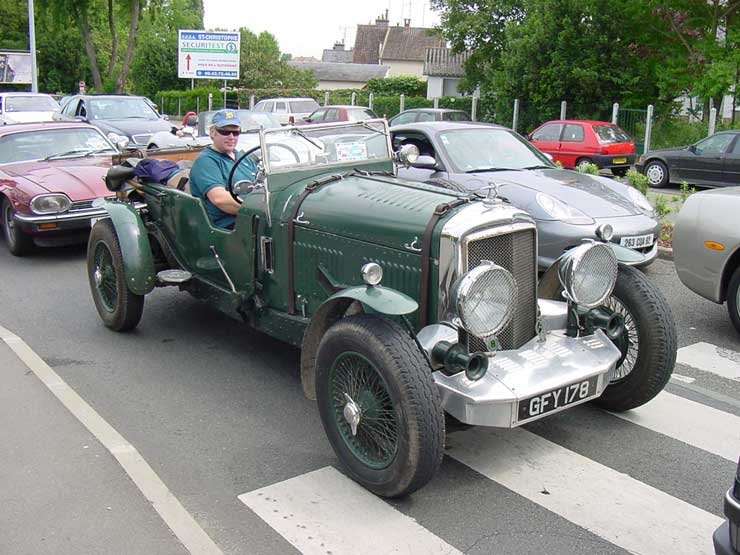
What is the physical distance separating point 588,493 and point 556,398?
1.71ft

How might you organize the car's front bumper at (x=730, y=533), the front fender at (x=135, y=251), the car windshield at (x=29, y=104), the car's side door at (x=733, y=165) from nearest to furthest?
the car's front bumper at (x=730, y=533) → the front fender at (x=135, y=251) → the car's side door at (x=733, y=165) → the car windshield at (x=29, y=104)

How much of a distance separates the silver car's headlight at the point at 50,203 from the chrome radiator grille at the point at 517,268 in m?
6.33

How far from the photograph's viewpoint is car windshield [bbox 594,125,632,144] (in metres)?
19.1

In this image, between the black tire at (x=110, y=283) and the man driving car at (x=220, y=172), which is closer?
the man driving car at (x=220, y=172)

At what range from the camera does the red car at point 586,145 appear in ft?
61.8

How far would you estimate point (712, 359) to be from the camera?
5945 millimetres

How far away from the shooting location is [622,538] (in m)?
3.50

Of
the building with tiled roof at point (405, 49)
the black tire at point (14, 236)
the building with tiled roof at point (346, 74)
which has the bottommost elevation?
the black tire at point (14, 236)

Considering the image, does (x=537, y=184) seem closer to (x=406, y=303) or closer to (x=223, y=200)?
(x=223, y=200)

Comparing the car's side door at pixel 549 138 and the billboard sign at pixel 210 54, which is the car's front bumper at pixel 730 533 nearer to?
the car's side door at pixel 549 138

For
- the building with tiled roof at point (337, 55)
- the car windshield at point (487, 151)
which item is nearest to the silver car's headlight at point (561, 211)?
the car windshield at point (487, 151)

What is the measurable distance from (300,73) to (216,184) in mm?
50473

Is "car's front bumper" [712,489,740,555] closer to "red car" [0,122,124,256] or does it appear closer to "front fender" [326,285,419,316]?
"front fender" [326,285,419,316]

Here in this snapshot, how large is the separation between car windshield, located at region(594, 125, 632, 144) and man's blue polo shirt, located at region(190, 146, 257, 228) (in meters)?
14.8
